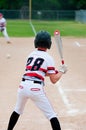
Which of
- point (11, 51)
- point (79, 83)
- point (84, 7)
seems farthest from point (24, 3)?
point (79, 83)

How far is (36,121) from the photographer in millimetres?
8852

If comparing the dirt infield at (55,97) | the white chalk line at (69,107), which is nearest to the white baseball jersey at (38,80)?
the dirt infield at (55,97)

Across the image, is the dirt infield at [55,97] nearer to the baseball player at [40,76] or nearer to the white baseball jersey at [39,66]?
the baseball player at [40,76]

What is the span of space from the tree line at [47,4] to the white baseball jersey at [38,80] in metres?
73.2

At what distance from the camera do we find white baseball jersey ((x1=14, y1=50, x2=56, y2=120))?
22.7 ft

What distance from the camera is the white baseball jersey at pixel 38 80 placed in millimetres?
6934

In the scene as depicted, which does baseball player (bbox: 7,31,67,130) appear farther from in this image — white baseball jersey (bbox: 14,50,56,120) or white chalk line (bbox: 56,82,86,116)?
white chalk line (bbox: 56,82,86,116)

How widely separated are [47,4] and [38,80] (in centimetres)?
7796

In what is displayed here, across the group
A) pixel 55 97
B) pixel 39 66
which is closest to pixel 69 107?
pixel 55 97

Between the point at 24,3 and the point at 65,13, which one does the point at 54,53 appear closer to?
the point at 65,13

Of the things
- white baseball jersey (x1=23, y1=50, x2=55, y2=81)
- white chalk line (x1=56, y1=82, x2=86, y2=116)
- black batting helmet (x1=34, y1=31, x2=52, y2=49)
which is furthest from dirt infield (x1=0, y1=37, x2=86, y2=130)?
black batting helmet (x1=34, y1=31, x2=52, y2=49)

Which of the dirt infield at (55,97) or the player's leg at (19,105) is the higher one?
the player's leg at (19,105)

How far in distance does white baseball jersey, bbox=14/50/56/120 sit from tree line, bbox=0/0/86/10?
73203 mm

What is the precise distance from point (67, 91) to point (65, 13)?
62.6 m
